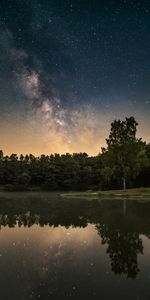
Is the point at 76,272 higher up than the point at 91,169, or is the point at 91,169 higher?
the point at 91,169

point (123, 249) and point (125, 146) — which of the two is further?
point (125, 146)

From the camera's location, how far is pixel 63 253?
66.5 ft

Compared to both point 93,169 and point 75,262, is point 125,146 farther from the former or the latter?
point 75,262

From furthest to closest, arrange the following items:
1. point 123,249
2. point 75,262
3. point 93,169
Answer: point 93,169, point 123,249, point 75,262

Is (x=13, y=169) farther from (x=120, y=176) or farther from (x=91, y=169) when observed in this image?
(x=120, y=176)

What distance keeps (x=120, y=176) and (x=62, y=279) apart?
8673 cm

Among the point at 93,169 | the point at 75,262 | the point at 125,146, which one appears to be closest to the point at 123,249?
the point at 75,262

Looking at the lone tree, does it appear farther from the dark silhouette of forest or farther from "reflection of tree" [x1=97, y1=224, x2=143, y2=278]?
"reflection of tree" [x1=97, y1=224, x2=143, y2=278]

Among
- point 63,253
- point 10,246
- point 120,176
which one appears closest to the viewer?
point 63,253

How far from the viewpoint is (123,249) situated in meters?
22.1

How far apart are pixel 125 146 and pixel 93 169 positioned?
44.0m

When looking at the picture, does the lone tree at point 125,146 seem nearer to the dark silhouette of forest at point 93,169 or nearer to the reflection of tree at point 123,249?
the dark silhouette of forest at point 93,169

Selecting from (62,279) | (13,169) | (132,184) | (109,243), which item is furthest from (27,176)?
(62,279)

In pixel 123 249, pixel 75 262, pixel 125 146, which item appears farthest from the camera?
pixel 125 146
